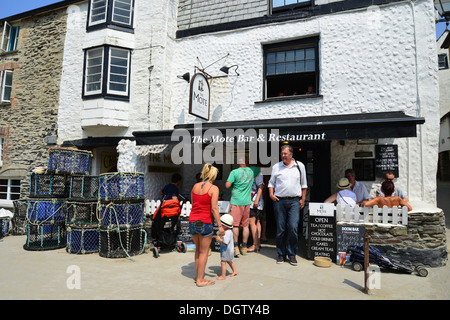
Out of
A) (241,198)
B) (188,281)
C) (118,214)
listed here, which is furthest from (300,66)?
(188,281)

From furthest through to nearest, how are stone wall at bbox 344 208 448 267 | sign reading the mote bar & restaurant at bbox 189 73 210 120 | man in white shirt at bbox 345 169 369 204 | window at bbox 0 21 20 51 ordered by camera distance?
1. window at bbox 0 21 20 51
2. sign reading the mote bar & restaurant at bbox 189 73 210 120
3. man in white shirt at bbox 345 169 369 204
4. stone wall at bbox 344 208 448 267

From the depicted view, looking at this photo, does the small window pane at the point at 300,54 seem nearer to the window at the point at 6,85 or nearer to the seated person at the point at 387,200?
the seated person at the point at 387,200

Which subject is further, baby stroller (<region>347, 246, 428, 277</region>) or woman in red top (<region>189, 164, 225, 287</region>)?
baby stroller (<region>347, 246, 428, 277</region>)

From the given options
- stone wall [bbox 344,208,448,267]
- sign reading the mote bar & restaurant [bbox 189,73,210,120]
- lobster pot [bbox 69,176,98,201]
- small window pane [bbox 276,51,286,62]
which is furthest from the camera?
small window pane [bbox 276,51,286,62]

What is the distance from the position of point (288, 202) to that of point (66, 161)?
5.36m

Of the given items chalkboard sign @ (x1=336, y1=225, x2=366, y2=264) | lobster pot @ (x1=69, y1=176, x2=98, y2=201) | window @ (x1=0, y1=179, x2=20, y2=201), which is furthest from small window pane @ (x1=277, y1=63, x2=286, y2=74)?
window @ (x1=0, y1=179, x2=20, y2=201)

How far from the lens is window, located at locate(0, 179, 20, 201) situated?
1073 centimetres

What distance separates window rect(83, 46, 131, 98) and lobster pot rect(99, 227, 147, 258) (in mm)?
4631

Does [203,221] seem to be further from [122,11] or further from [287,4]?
[122,11]

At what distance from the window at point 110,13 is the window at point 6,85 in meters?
4.57

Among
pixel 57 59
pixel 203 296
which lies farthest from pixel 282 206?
pixel 57 59

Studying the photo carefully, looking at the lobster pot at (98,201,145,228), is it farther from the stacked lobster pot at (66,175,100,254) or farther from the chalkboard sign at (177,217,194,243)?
the chalkboard sign at (177,217,194,243)

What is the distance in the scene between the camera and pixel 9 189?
10.7 meters

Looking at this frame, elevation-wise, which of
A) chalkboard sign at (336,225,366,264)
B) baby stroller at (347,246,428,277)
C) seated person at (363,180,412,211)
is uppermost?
seated person at (363,180,412,211)
